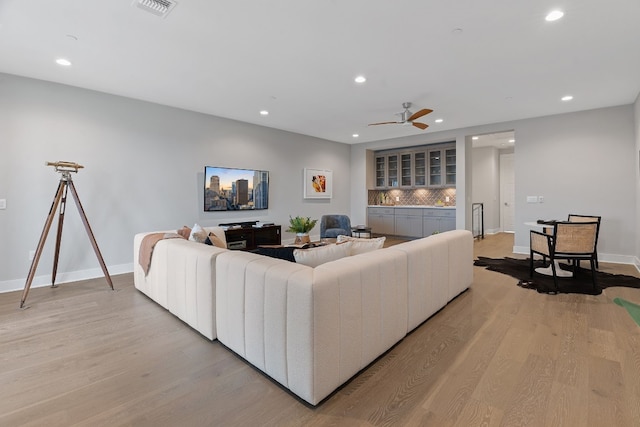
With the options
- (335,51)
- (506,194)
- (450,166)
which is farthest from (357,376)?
(506,194)

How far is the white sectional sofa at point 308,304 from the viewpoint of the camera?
1615 mm

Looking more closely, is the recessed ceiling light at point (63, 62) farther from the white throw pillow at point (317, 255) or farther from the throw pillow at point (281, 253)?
the white throw pillow at point (317, 255)

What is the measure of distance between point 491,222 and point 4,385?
9975 millimetres

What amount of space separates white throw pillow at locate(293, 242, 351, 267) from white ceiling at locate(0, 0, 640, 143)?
74.6 inches

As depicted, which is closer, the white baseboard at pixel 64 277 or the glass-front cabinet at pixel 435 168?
the white baseboard at pixel 64 277

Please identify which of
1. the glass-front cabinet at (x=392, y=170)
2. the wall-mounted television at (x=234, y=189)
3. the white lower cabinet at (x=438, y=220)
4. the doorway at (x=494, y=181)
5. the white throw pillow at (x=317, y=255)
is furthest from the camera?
the doorway at (x=494, y=181)

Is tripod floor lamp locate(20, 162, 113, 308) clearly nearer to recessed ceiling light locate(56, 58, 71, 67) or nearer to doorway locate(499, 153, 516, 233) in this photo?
recessed ceiling light locate(56, 58, 71, 67)

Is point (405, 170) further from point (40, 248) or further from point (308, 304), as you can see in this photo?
point (40, 248)

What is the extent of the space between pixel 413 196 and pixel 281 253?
710 centimetres

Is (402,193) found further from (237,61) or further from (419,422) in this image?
(419,422)

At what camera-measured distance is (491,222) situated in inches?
352

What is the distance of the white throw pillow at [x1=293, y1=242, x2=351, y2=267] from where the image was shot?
2.02 m

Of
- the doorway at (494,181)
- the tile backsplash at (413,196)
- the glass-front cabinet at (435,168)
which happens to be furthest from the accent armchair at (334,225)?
the doorway at (494,181)

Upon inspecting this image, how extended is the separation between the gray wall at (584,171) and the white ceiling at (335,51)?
0.46 m
